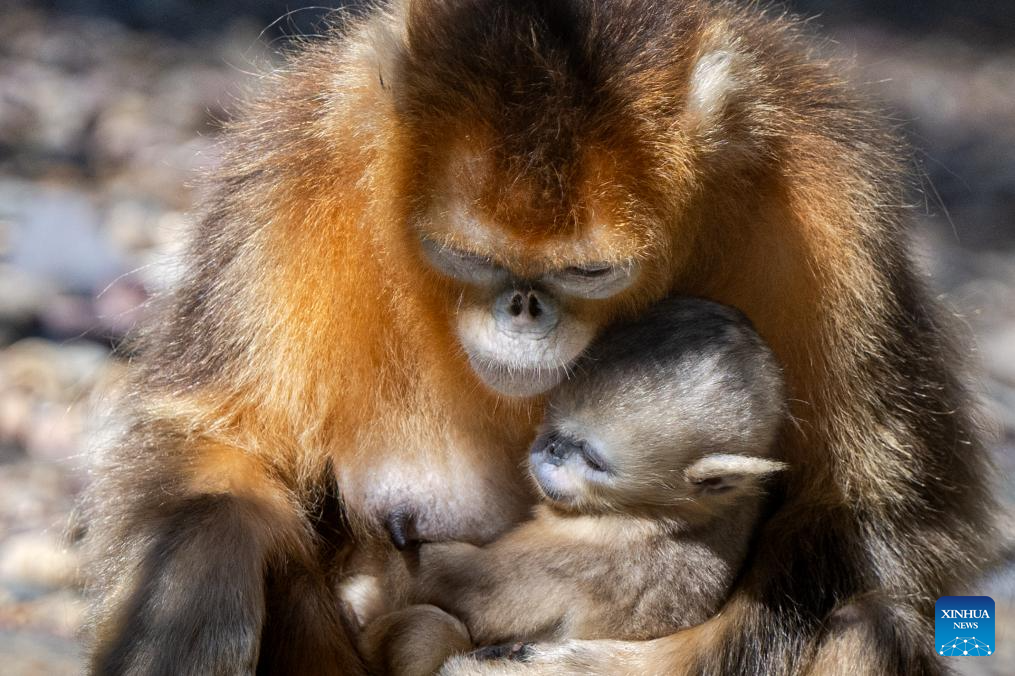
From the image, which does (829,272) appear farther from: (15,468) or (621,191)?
(15,468)

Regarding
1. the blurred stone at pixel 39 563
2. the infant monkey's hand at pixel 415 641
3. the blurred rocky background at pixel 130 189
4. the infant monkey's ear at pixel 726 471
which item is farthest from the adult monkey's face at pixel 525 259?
the blurred stone at pixel 39 563

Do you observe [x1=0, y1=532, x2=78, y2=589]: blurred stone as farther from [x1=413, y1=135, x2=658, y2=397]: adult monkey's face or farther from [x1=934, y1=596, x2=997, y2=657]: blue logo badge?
[x1=934, y1=596, x2=997, y2=657]: blue logo badge

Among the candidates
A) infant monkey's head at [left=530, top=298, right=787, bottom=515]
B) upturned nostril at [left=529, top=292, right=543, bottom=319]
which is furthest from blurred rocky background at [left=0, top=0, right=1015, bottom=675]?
upturned nostril at [left=529, top=292, right=543, bottom=319]

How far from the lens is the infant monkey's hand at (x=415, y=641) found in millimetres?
3406

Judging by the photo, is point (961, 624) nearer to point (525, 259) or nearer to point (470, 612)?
point (470, 612)

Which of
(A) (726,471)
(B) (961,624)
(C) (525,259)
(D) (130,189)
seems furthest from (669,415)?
(D) (130,189)

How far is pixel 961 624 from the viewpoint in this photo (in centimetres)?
398

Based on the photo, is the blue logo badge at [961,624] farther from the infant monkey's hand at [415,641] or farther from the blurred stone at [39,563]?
the blurred stone at [39,563]

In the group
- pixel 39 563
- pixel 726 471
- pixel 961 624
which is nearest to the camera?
pixel 726 471

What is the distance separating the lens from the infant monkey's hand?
3406 mm

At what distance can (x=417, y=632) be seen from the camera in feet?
11.3

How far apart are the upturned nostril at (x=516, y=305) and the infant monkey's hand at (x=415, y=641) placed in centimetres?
87

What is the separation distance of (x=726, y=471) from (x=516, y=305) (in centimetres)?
70

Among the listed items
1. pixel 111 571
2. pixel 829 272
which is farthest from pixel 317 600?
pixel 829 272
